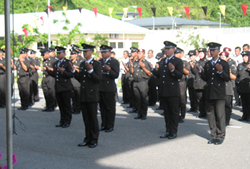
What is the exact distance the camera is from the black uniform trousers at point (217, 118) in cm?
851

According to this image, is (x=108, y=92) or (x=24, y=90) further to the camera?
(x=24, y=90)

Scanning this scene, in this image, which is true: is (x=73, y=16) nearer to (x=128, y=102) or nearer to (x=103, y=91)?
(x=128, y=102)

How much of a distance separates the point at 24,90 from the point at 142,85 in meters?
4.58

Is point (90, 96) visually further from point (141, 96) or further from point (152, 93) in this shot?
point (152, 93)

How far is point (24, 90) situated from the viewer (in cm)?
1427

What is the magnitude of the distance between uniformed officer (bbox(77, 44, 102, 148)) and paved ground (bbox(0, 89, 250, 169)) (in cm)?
27

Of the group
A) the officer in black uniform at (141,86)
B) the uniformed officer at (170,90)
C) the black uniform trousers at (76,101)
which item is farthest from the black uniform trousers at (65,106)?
the uniformed officer at (170,90)

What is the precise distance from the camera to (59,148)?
Result: 8297 millimetres

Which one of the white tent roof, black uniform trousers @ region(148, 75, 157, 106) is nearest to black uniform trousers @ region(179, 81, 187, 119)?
black uniform trousers @ region(148, 75, 157, 106)

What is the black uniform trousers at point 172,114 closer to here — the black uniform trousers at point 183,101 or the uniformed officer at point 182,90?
the uniformed officer at point 182,90

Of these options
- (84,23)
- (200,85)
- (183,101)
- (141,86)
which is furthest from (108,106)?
(84,23)

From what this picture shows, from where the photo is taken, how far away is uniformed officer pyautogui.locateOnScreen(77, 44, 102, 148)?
8.36 m

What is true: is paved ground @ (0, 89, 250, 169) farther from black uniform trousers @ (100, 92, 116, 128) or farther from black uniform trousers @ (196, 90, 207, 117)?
black uniform trousers @ (196, 90, 207, 117)

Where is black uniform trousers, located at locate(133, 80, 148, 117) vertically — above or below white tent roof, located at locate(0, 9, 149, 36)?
below
